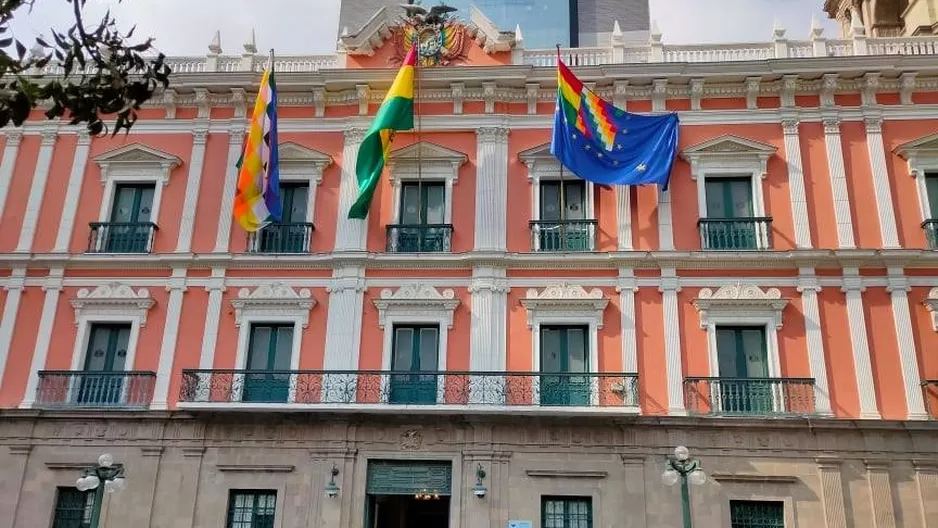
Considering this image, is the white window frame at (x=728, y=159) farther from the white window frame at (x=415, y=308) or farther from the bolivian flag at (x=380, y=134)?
the bolivian flag at (x=380, y=134)

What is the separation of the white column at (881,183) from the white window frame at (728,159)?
2.03 meters

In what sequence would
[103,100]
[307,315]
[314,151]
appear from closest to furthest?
[103,100] < [307,315] < [314,151]

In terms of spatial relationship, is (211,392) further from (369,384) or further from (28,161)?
(28,161)

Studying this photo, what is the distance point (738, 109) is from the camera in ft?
63.5

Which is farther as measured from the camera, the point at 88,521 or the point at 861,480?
the point at 88,521

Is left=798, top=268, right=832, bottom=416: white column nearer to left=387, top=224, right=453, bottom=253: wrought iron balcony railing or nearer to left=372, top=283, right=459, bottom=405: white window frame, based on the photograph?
left=372, top=283, right=459, bottom=405: white window frame

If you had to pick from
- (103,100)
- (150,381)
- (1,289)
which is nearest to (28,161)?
(1,289)

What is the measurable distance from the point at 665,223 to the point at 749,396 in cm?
396

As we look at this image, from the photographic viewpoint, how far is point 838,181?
18.6 m

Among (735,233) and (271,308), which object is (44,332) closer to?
(271,308)

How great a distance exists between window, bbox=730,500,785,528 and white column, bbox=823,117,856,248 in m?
5.51

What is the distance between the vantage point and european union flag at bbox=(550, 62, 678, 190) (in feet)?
60.1

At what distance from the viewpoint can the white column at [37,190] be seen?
1953 centimetres

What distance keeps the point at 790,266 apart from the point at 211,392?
12.1 meters
